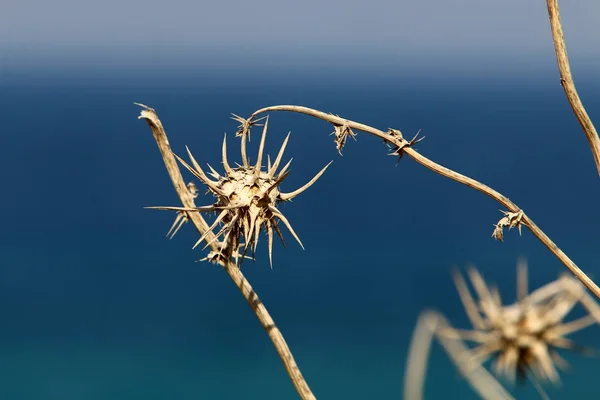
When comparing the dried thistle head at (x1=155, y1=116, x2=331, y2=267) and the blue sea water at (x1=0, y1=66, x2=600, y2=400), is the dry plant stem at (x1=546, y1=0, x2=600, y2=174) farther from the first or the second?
the blue sea water at (x1=0, y1=66, x2=600, y2=400)

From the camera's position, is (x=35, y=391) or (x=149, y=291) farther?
(x=149, y=291)

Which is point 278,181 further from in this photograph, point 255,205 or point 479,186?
point 479,186

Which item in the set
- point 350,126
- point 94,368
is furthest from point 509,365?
point 94,368

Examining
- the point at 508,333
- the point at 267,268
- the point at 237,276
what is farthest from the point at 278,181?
the point at 267,268

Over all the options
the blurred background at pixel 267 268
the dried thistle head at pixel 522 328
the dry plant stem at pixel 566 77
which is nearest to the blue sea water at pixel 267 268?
the blurred background at pixel 267 268

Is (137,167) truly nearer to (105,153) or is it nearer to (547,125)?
(105,153)

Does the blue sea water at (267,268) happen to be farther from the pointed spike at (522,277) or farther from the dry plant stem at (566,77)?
the dry plant stem at (566,77)

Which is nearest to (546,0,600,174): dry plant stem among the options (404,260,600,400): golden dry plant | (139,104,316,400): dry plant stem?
(404,260,600,400): golden dry plant
